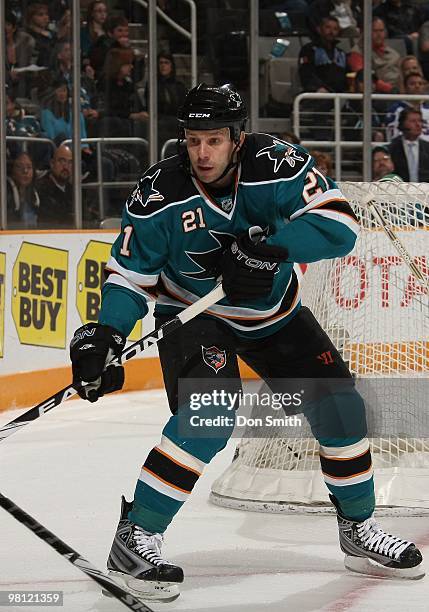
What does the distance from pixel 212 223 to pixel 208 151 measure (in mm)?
166

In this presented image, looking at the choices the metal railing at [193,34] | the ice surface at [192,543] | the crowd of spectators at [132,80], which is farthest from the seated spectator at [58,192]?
the ice surface at [192,543]

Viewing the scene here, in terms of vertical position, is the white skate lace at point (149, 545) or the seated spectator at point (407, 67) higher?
the seated spectator at point (407, 67)

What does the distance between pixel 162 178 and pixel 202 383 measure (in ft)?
1.53

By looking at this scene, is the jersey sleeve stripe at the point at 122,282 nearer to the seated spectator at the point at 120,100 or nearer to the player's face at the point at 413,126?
the seated spectator at the point at 120,100

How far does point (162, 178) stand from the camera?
296cm

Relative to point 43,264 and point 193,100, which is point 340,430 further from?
point 43,264

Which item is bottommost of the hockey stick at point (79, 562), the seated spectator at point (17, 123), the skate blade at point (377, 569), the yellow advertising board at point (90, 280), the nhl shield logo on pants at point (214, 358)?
the yellow advertising board at point (90, 280)

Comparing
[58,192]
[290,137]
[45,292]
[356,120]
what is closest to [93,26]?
[58,192]

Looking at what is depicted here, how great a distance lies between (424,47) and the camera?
8641 mm

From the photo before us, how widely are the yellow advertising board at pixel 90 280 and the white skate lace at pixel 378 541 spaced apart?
3479mm

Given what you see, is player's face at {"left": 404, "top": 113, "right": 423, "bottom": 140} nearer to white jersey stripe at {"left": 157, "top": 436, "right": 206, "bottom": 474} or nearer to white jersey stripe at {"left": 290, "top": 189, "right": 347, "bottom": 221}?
white jersey stripe at {"left": 290, "top": 189, "right": 347, "bottom": 221}

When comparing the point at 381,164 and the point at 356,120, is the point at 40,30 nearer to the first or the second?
the point at 356,120

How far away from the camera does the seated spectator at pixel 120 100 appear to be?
23.4 ft

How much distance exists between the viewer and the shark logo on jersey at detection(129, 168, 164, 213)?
2.93 m
